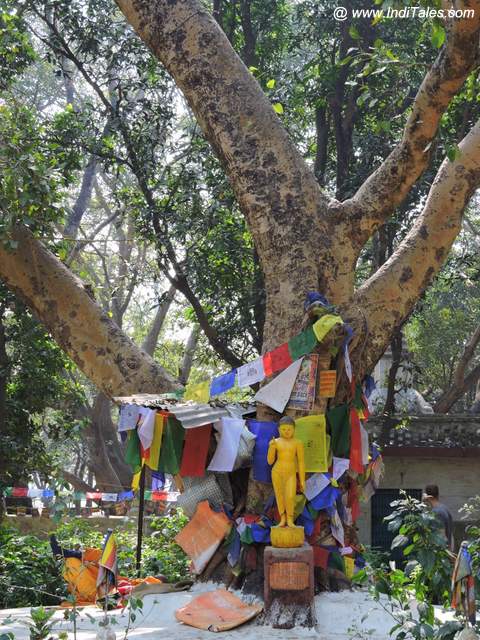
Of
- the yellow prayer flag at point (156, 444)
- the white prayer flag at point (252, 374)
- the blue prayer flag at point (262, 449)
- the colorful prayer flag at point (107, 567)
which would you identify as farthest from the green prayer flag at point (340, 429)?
the colorful prayer flag at point (107, 567)

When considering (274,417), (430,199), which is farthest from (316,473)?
(430,199)

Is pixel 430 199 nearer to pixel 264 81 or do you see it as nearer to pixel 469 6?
pixel 469 6

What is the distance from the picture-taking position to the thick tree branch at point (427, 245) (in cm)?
783

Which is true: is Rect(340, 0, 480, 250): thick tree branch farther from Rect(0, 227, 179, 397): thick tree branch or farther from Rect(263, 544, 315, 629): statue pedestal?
Rect(263, 544, 315, 629): statue pedestal

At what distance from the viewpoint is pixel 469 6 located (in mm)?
6328

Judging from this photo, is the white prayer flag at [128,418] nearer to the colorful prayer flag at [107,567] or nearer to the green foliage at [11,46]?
the colorful prayer flag at [107,567]

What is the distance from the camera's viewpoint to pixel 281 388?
7.01m

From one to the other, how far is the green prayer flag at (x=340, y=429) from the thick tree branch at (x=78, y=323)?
164 cm

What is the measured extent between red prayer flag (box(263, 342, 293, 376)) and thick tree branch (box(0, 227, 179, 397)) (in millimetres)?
1223

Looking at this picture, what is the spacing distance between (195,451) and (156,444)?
0.33 meters

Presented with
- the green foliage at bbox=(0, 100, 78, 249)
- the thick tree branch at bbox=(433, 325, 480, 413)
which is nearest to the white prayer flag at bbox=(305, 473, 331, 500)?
the green foliage at bbox=(0, 100, 78, 249)

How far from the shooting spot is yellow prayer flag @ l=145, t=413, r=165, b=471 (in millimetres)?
7263

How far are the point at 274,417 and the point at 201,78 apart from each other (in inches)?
120

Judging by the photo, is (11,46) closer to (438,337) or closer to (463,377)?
(463,377)
